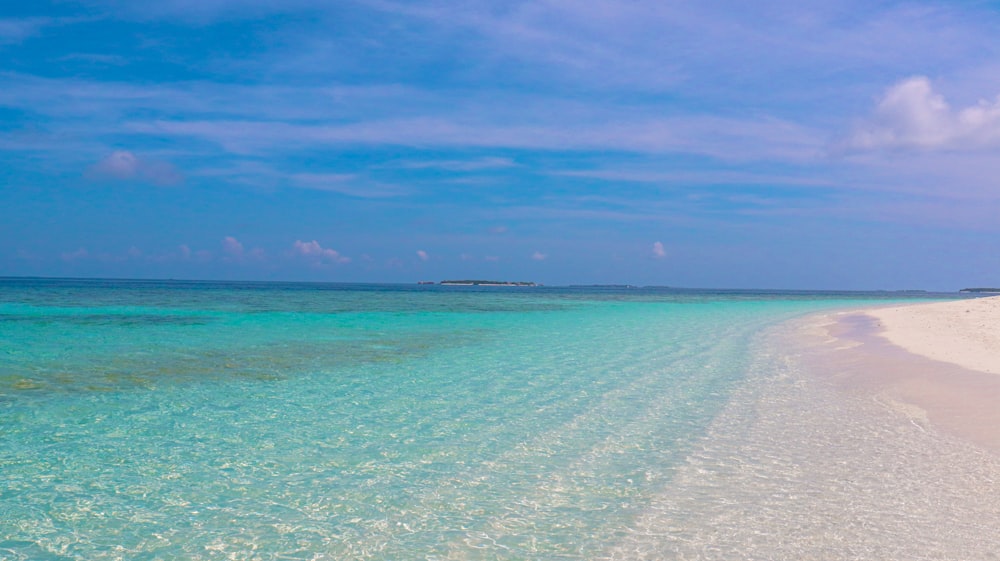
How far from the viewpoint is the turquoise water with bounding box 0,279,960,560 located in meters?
5.02

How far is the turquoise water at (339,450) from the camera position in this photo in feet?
16.5

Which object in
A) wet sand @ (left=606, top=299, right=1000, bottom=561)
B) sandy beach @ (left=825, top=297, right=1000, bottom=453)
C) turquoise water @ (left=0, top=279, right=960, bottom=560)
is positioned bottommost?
turquoise water @ (left=0, top=279, right=960, bottom=560)

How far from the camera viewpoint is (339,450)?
742 cm

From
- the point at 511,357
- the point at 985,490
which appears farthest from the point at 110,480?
the point at 511,357

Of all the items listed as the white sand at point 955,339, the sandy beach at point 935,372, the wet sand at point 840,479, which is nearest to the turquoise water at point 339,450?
the wet sand at point 840,479

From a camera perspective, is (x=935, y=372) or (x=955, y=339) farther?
(x=955, y=339)

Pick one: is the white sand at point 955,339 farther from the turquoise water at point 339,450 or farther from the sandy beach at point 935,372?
the turquoise water at point 339,450

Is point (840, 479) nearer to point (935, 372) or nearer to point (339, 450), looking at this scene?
point (339, 450)

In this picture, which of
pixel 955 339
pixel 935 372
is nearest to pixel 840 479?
pixel 935 372

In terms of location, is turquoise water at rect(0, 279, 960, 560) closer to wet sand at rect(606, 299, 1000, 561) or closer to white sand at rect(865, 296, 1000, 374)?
wet sand at rect(606, 299, 1000, 561)

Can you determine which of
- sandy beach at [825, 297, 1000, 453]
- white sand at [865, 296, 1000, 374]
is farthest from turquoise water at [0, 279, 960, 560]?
white sand at [865, 296, 1000, 374]

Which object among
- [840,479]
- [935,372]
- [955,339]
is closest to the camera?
[840,479]

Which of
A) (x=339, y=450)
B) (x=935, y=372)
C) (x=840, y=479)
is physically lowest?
(x=339, y=450)

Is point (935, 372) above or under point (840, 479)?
above
